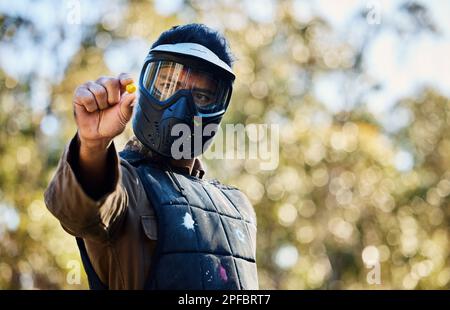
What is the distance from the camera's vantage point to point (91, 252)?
9.04ft

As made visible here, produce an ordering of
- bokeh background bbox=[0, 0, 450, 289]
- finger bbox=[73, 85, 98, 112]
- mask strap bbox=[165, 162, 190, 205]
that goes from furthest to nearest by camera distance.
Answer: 1. bokeh background bbox=[0, 0, 450, 289]
2. mask strap bbox=[165, 162, 190, 205]
3. finger bbox=[73, 85, 98, 112]

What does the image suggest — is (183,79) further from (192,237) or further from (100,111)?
(100,111)

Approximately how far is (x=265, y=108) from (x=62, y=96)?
438 centimetres

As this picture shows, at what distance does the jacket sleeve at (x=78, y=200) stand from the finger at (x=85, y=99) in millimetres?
107

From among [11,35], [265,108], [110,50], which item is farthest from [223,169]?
[11,35]

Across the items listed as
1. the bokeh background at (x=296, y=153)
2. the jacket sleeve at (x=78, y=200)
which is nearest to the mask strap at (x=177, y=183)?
the jacket sleeve at (x=78, y=200)

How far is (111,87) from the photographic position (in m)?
2.45

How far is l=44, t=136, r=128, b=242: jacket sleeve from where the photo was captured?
8.07ft

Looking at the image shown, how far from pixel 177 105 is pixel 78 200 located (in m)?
0.77

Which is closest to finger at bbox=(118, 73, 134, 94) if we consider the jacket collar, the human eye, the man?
the man

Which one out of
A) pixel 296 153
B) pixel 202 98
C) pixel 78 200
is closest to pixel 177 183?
pixel 202 98

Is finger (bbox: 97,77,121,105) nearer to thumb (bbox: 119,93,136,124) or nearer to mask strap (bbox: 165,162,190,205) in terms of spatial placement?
thumb (bbox: 119,93,136,124)

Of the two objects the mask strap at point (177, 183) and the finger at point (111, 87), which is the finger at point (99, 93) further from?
the mask strap at point (177, 183)
